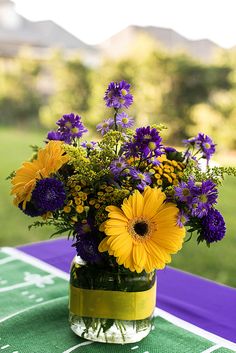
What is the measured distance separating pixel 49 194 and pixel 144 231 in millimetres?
160

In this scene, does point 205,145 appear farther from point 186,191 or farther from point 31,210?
point 31,210

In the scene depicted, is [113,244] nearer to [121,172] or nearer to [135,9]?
[121,172]

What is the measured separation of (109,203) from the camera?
2.88ft

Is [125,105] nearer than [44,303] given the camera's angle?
Yes

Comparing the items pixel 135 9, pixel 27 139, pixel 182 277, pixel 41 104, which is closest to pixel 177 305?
pixel 182 277

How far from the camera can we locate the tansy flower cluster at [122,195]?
2.78 feet

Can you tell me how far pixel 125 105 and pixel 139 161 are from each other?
0.11m

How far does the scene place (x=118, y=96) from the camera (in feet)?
3.05

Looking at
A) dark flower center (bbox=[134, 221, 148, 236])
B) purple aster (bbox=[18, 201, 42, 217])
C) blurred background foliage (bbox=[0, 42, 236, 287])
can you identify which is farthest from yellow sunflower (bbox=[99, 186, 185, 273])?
blurred background foliage (bbox=[0, 42, 236, 287])

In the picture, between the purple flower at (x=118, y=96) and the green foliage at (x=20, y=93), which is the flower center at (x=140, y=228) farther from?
the green foliage at (x=20, y=93)

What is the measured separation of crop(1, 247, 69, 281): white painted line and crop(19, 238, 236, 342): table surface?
0.02m

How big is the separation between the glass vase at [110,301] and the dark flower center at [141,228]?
0.09 metres

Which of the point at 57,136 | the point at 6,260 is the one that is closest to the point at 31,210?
the point at 57,136

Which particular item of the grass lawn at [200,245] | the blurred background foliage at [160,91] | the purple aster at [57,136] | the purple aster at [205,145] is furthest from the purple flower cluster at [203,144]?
the blurred background foliage at [160,91]
